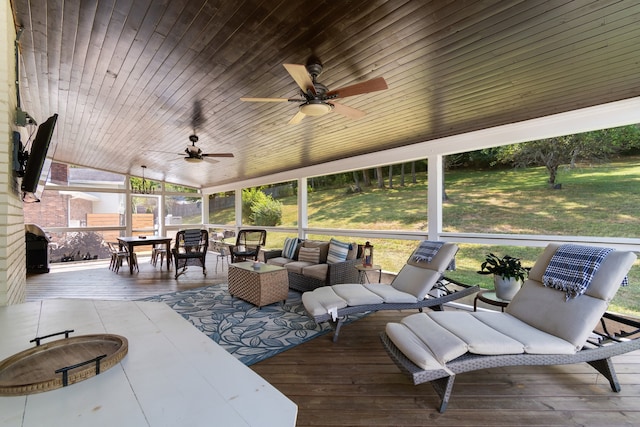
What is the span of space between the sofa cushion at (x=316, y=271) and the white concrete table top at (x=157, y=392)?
3362 millimetres

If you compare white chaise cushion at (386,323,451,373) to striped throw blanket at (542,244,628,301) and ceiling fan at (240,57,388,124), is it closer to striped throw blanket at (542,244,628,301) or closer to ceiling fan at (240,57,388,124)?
striped throw blanket at (542,244,628,301)

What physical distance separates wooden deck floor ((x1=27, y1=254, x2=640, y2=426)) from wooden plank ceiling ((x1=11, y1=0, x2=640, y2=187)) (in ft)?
8.97

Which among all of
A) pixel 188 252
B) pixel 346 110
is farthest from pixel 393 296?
pixel 188 252

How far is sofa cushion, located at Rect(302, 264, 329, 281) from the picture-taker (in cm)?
458

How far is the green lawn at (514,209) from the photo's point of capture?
569 centimetres

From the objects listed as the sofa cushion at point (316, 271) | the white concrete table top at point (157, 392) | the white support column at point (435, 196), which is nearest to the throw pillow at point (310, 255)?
the sofa cushion at point (316, 271)

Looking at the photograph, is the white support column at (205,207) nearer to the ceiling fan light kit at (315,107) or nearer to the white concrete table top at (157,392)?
the ceiling fan light kit at (315,107)

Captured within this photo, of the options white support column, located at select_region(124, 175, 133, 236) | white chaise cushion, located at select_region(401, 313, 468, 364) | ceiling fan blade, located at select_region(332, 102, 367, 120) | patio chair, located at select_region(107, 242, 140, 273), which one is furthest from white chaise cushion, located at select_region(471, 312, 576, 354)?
white support column, located at select_region(124, 175, 133, 236)

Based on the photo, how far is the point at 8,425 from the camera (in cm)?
67

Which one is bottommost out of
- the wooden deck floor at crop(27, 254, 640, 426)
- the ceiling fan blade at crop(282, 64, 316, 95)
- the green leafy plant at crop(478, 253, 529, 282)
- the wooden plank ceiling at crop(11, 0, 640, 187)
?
the wooden deck floor at crop(27, 254, 640, 426)

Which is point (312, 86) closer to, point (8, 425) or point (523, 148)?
point (8, 425)

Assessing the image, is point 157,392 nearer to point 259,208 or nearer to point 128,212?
point 259,208

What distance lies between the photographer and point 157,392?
83 cm

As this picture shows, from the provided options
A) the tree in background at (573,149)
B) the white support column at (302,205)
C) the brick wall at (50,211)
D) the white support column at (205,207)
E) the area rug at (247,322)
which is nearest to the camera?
the area rug at (247,322)
